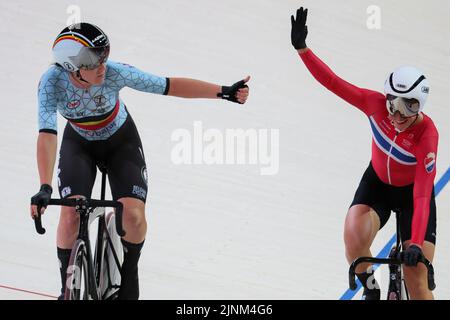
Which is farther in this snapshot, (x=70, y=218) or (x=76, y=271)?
(x=70, y=218)

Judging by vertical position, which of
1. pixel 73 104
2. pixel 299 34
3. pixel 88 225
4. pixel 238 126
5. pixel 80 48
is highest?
pixel 238 126

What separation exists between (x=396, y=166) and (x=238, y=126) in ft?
7.03

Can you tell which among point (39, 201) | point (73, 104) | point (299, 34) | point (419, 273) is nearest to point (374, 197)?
point (419, 273)

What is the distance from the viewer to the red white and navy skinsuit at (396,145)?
4387 millimetres

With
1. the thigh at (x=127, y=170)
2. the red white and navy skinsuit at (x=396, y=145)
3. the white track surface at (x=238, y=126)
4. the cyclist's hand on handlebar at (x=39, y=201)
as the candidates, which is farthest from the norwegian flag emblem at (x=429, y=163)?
the cyclist's hand on handlebar at (x=39, y=201)

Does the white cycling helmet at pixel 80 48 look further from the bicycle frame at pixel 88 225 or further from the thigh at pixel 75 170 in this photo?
the bicycle frame at pixel 88 225

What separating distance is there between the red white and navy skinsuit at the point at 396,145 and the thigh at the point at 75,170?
1061mm

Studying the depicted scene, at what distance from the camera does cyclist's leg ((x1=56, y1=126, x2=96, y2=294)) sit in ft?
14.5

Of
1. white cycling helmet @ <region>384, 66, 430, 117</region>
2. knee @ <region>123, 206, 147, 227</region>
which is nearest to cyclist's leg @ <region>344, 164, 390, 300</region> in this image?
white cycling helmet @ <region>384, 66, 430, 117</region>

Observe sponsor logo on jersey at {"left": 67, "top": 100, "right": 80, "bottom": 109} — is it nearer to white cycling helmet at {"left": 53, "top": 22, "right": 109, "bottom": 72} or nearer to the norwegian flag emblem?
white cycling helmet at {"left": 53, "top": 22, "right": 109, "bottom": 72}

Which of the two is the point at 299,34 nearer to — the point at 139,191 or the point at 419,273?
the point at 139,191

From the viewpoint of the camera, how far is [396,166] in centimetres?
459

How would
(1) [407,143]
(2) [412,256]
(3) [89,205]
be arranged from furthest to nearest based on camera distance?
1. (1) [407,143]
2. (3) [89,205]
3. (2) [412,256]
